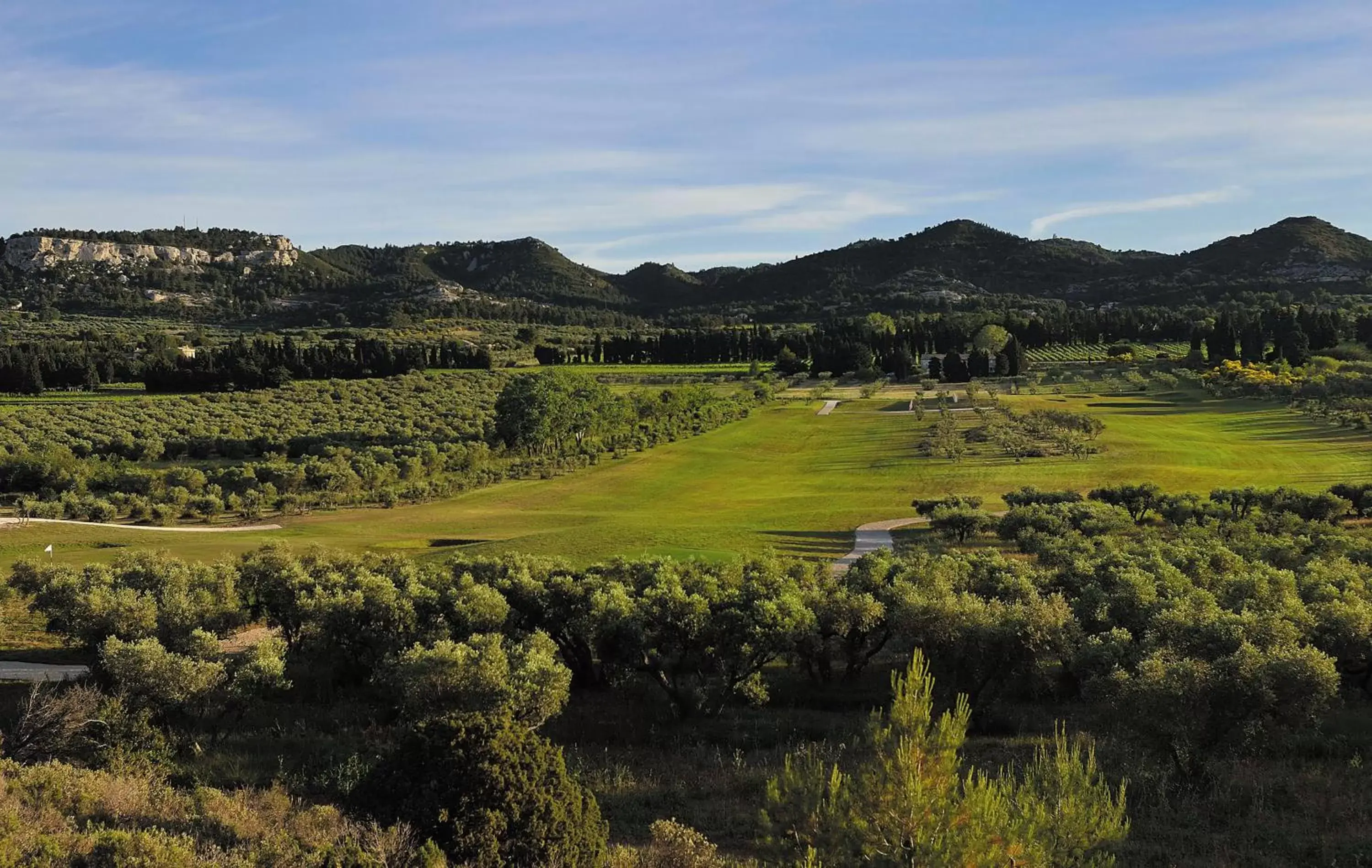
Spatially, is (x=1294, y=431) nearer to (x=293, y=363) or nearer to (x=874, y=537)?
(x=874, y=537)

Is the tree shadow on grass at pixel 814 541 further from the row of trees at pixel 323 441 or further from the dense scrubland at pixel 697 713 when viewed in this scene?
the row of trees at pixel 323 441

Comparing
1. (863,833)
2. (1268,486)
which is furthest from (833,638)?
(1268,486)

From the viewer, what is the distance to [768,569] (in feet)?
83.5

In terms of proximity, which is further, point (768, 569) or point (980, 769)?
point (768, 569)

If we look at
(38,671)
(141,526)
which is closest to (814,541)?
(38,671)

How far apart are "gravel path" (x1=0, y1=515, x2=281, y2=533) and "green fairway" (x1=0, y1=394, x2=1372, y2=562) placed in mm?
999

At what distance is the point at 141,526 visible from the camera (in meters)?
46.2

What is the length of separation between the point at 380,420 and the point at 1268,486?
234 feet

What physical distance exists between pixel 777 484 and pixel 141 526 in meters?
38.3

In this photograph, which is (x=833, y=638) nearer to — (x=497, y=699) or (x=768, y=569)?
(x=768, y=569)

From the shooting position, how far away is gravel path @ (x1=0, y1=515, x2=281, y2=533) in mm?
43969

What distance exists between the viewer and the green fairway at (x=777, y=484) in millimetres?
40406

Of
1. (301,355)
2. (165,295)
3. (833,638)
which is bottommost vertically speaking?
(833,638)

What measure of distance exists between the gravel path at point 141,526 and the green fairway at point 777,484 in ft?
3.28
